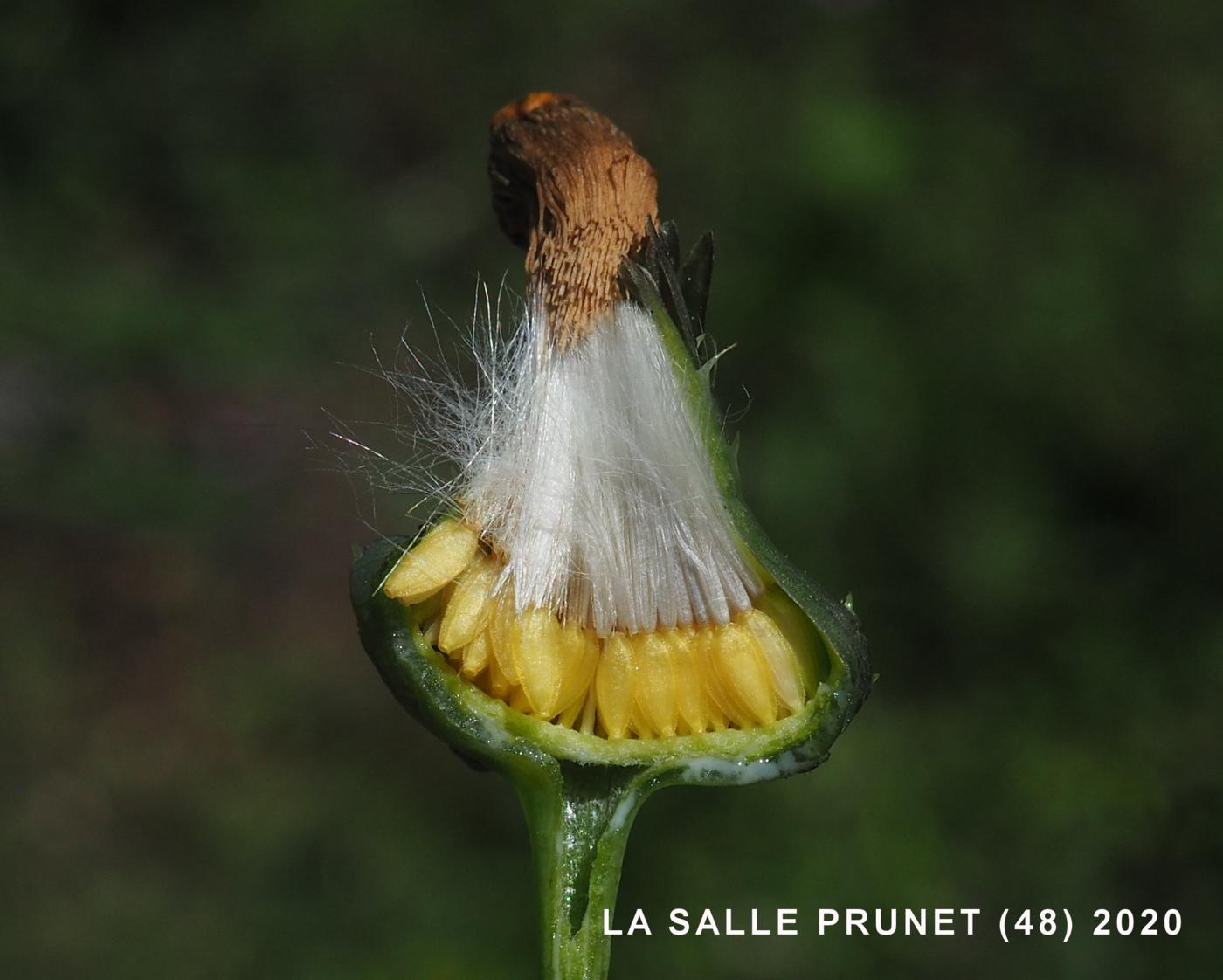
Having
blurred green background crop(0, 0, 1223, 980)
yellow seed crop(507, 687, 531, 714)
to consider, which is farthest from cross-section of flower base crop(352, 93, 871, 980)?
blurred green background crop(0, 0, 1223, 980)

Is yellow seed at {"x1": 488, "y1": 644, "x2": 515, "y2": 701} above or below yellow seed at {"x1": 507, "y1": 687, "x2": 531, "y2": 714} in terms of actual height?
above

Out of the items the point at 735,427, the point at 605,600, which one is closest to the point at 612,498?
the point at 605,600

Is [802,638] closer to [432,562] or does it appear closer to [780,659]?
[780,659]

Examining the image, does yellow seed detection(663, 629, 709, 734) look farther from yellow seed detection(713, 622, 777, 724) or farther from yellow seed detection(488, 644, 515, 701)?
yellow seed detection(488, 644, 515, 701)

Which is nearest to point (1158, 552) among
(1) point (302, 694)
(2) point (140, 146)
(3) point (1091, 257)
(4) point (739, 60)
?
(3) point (1091, 257)

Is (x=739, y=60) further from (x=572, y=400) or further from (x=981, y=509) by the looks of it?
(x=572, y=400)

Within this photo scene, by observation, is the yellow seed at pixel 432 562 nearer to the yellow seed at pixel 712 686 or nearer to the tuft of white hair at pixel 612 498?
the tuft of white hair at pixel 612 498
